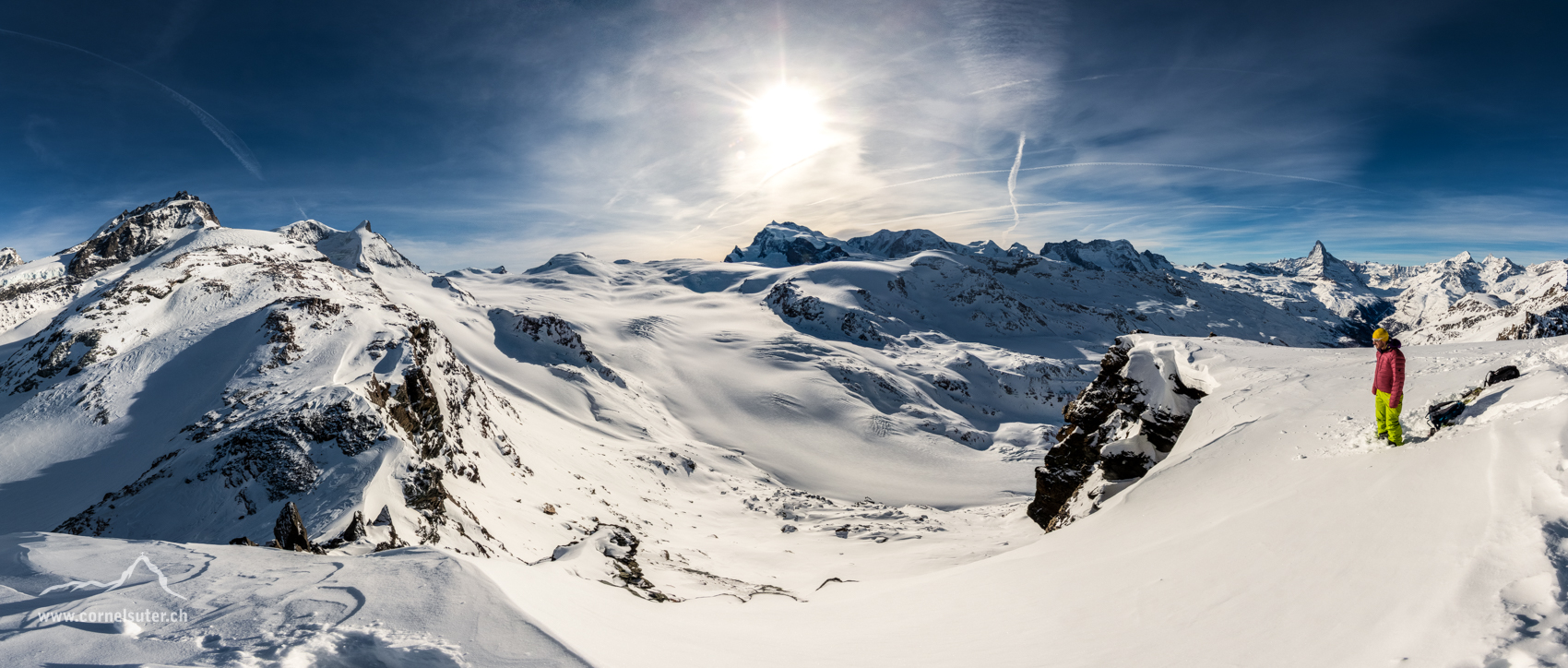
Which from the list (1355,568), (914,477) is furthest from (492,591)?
(914,477)

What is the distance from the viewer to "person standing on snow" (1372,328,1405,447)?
9.57 metres

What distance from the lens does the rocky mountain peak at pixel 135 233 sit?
89438 millimetres

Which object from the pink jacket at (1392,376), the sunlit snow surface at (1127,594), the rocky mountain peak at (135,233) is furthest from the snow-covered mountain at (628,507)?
the rocky mountain peak at (135,233)

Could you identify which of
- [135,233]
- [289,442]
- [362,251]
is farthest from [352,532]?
[362,251]

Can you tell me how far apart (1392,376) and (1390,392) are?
0.31 m

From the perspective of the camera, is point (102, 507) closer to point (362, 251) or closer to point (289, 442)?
point (289, 442)

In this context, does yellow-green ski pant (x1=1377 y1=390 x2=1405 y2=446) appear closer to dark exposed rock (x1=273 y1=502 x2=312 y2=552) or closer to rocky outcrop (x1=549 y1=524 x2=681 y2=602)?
rocky outcrop (x1=549 y1=524 x2=681 y2=602)

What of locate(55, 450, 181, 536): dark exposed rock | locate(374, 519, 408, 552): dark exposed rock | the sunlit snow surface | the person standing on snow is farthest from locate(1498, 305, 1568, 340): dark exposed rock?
locate(55, 450, 181, 536): dark exposed rock

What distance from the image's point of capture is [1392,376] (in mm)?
9719

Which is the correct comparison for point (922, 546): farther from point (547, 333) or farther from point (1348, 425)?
point (547, 333)

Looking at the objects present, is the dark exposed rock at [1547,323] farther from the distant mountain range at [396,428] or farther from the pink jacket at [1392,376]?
the pink jacket at [1392,376]

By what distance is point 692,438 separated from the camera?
79938 millimetres

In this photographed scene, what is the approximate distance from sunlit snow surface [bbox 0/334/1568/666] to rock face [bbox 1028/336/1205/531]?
6994 millimetres

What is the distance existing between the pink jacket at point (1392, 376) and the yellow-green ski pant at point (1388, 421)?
0.44 ft
